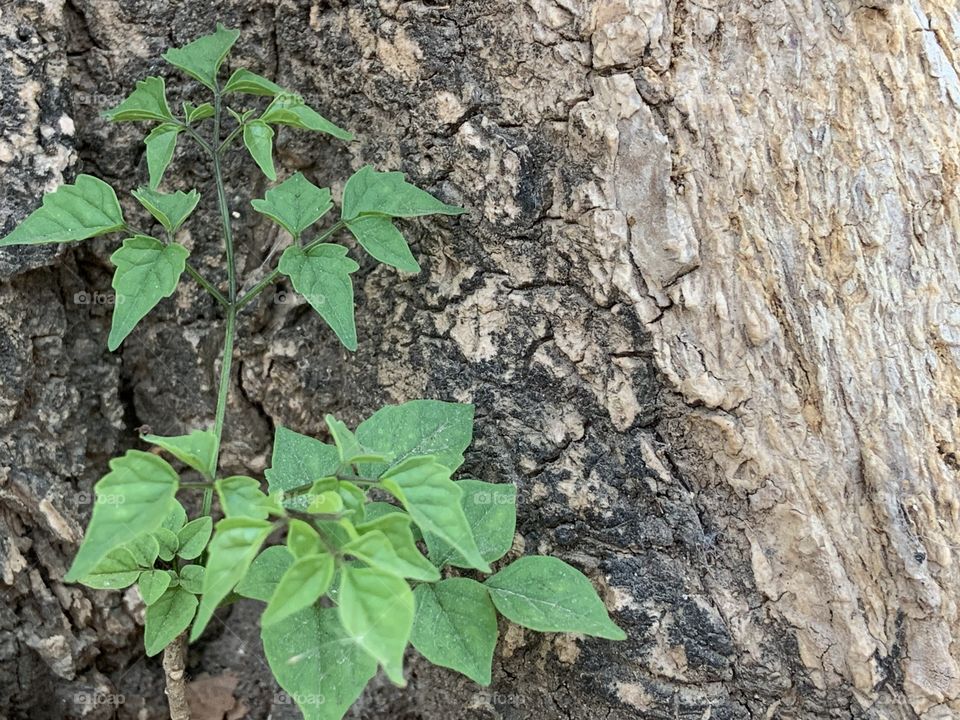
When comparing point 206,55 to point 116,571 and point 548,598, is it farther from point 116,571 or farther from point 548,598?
point 548,598

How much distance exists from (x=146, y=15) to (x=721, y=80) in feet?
4.24

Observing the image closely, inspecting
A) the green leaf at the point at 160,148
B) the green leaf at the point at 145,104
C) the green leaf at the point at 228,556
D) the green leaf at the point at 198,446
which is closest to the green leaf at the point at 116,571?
the green leaf at the point at 198,446

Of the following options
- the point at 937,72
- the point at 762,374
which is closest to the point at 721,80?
the point at 937,72

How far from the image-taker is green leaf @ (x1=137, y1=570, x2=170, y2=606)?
5.13 feet

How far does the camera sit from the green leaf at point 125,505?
115 centimetres

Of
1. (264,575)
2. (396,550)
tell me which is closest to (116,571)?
(264,575)

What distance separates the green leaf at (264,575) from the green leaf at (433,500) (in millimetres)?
372

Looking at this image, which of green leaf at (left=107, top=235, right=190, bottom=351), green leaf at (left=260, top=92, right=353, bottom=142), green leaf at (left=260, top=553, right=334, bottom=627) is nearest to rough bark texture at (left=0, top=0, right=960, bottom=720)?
green leaf at (left=260, top=92, right=353, bottom=142)

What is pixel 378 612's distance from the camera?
1127 mm

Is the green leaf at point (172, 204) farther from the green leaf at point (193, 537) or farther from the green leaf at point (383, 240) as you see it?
the green leaf at point (193, 537)

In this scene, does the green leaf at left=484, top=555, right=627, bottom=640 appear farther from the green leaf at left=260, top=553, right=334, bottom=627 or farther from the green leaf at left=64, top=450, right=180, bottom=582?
the green leaf at left=64, top=450, right=180, bottom=582

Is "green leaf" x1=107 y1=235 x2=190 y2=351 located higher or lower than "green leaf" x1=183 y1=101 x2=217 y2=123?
lower

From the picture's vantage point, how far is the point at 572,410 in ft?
5.69

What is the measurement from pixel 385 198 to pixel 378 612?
89 cm
